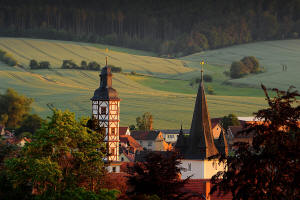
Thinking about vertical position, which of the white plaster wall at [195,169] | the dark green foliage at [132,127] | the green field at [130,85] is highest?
the green field at [130,85]

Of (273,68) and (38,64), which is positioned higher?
(273,68)

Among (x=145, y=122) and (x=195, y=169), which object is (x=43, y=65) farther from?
(x=195, y=169)

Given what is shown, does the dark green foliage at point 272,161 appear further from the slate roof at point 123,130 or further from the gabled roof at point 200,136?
the slate roof at point 123,130

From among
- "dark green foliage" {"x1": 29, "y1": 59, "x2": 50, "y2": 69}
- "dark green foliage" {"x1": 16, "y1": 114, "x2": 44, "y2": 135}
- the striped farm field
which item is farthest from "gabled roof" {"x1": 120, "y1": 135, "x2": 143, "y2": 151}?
the striped farm field

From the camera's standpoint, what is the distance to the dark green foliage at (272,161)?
26.0 m

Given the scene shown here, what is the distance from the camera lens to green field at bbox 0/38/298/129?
121188mm

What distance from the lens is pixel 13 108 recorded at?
375 feet

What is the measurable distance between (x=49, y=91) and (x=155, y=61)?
6011 cm

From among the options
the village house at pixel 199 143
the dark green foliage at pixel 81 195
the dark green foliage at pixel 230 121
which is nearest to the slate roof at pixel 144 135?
the dark green foliage at pixel 230 121

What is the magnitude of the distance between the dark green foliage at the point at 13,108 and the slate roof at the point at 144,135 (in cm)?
1500

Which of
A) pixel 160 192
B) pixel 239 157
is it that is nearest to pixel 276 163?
pixel 239 157

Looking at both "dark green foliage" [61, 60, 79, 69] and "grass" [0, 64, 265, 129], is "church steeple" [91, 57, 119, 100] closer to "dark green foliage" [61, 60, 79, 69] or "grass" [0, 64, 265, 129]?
"grass" [0, 64, 265, 129]

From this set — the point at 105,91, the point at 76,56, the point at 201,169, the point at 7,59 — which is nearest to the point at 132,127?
the point at 105,91

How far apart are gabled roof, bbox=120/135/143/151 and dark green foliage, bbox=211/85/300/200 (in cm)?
7142
